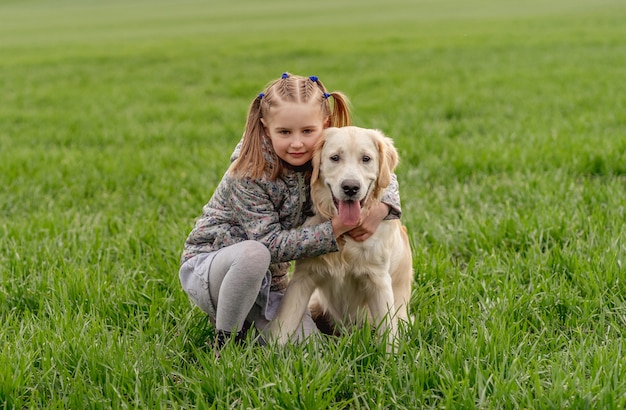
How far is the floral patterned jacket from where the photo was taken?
9.55 ft

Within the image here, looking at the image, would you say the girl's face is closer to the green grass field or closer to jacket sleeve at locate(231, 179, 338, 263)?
jacket sleeve at locate(231, 179, 338, 263)

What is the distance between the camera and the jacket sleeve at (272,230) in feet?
9.48

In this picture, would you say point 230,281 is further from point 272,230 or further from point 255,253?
point 272,230

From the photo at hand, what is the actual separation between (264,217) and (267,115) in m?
0.47

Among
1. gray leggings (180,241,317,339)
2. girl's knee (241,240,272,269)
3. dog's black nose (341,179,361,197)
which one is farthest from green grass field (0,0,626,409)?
dog's black nose (341,179,361,197)

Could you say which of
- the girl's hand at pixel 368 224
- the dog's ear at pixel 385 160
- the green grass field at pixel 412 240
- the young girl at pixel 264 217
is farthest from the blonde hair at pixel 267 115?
the green grass field at pixel 412 240

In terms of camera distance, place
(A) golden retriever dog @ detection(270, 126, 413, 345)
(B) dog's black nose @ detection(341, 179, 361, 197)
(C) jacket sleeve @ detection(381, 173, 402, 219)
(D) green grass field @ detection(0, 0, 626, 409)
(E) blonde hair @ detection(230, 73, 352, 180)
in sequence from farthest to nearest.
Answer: (C) jacket sleeve @ detection(381, 173, 402, 219), (E) blonde hair @ detection(230, 73, 352, 180), (A) golden retriever dog @ detection(270, 126, 413, 345), (B) dog's black nose @ detection(341, 179, 361, 197), (D) green grass field @ detection(0, 0, 626, 409)

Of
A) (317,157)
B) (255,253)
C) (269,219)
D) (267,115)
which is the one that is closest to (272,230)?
(269,219)

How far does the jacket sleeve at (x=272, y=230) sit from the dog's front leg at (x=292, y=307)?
200mm

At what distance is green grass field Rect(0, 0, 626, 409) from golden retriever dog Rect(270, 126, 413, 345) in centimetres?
21

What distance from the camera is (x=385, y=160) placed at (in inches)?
116

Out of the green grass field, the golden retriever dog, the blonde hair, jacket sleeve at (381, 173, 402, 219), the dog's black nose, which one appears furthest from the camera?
jacket sleeve at (381, 173, 402, 219)

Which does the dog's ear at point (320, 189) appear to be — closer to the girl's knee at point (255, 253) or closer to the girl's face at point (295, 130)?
the girl's face at point (295, 130)

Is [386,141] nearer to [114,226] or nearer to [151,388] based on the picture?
[151,388]
